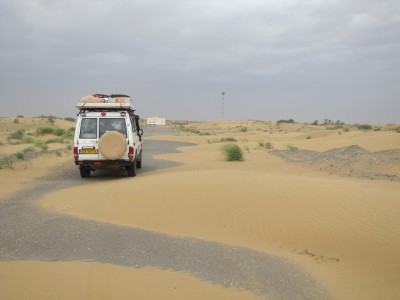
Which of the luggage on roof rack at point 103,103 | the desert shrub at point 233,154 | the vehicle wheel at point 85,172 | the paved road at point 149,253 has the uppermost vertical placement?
the luggage on roof rack at point 103,103

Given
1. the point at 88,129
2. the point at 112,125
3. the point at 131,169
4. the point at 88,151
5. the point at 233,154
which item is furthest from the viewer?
the point at 233,154

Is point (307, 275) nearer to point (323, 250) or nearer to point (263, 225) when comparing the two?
point (323, 250)

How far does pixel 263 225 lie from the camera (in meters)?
7.75

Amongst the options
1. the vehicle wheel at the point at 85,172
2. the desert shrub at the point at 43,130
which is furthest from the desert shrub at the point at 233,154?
the desert shrub at the point at 43,130

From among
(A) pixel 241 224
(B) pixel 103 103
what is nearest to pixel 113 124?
(B) pixel 103 103

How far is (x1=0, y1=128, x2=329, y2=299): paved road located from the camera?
17.2 feet

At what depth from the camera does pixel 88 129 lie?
13.6 meters

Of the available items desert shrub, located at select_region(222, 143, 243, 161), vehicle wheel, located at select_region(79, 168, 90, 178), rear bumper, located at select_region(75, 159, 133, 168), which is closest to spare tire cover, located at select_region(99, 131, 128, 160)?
rear bumper, located at select_region(75, 159, 133, 168)

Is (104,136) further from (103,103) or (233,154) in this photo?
(233,154)

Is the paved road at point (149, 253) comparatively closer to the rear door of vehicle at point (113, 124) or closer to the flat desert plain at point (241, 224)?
the flat desert plain at point (241, 224)

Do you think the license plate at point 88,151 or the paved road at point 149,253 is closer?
the paved road at point 149,253

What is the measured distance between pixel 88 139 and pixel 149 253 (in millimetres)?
7985

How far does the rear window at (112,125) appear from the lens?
44.8ft

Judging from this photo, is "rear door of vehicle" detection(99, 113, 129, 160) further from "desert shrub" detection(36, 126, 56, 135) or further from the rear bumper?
"desert shrub" detection(36, 126, 56, 135)
